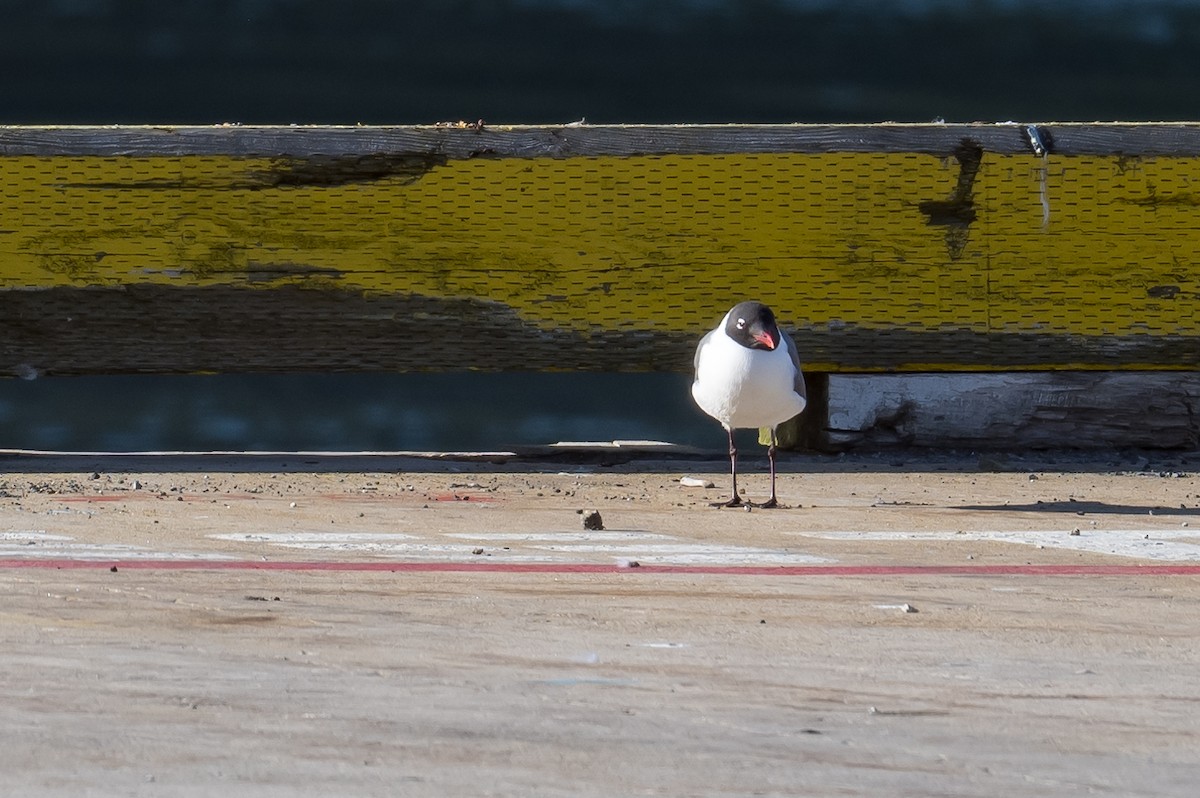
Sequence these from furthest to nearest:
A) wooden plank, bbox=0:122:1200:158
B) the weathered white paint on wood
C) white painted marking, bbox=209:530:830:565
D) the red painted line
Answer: the weathered white paint on wood < wooden plank, bbox=0:122:1200:158 < white painted marking, bbox=209:530:830:565 < the red painted line

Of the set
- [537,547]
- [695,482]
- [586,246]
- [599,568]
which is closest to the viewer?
[599,568]

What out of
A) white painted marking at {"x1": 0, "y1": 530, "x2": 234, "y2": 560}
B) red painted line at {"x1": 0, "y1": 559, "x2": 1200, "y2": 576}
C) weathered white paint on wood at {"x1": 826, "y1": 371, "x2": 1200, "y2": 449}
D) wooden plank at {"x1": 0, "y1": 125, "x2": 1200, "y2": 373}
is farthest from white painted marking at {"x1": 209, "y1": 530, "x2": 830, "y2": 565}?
weathered white paint on wood at {"x1": 826, "y1": 371, "x2": 1200, "y2": 449}

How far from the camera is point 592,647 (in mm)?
4352

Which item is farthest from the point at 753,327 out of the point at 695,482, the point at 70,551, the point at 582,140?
the point at 70,551

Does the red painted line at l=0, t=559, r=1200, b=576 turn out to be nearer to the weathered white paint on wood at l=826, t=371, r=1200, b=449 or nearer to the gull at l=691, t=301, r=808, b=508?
the gull at l=691, t=301, r=808, b=508

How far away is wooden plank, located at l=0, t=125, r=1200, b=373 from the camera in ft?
30.5

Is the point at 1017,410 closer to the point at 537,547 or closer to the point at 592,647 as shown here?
the point at 537,547

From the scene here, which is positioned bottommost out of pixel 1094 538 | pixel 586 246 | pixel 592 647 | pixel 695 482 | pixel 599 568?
pixel 695 482

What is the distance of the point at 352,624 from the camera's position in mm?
4582

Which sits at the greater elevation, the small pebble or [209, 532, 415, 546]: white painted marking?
[209, 532, 415, 546]: white painted marking

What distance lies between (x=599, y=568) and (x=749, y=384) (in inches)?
87.3

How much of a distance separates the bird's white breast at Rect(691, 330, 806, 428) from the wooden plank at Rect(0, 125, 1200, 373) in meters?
1.57

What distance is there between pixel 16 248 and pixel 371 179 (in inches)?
74.4

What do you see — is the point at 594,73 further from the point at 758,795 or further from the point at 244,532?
the point at 758,795
